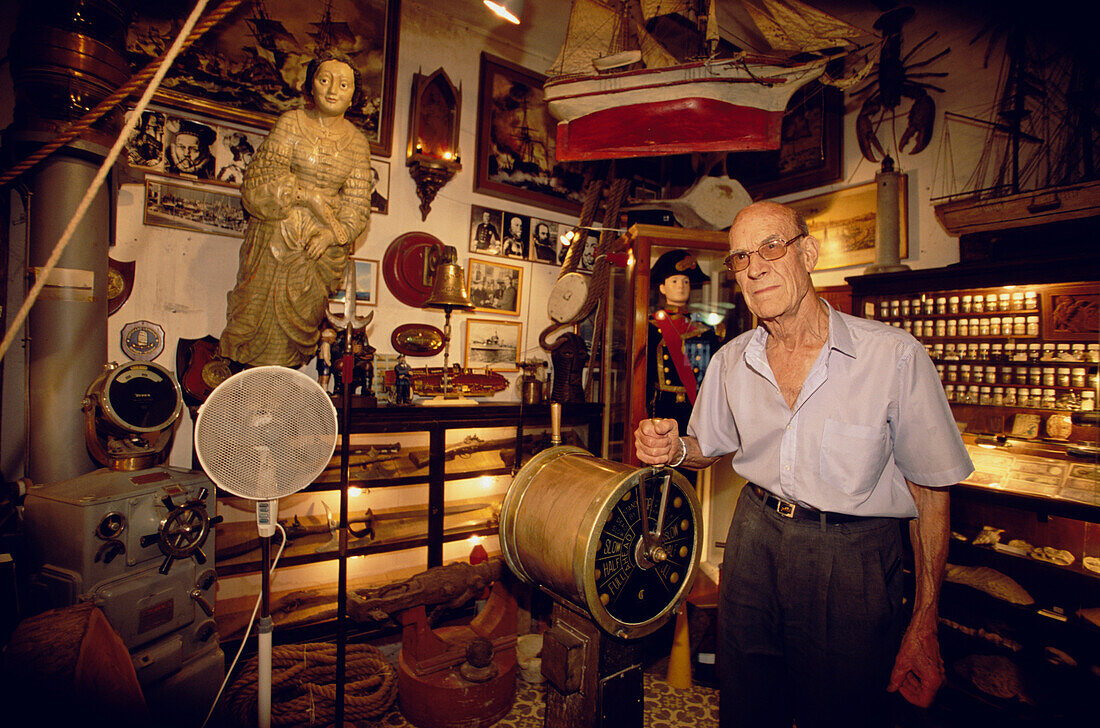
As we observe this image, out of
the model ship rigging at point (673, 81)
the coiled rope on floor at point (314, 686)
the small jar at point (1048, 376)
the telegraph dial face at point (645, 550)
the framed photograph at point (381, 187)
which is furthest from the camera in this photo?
the framed photograph at point (381, 187)

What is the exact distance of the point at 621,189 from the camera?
19.4 ft

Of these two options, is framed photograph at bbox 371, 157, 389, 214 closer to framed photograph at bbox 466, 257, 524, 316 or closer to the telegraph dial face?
framed photograph at bbox 466, 257, 524, 316

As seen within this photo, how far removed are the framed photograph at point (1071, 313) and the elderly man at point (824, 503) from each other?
2787 mm

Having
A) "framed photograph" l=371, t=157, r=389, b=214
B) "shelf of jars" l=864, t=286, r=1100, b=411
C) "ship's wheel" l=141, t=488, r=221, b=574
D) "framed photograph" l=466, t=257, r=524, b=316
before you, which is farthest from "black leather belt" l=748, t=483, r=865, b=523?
"framed photograph" l=371, t=157, r=389, b=214

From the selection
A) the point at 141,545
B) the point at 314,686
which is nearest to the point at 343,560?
the point at 141,545

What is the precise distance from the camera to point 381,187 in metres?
4.74

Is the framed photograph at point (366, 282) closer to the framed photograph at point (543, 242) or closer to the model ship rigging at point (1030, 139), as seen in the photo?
the framed photograph at point (543, 242)

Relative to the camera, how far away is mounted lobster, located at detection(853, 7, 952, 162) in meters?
4.67

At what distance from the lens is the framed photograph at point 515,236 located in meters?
5.52

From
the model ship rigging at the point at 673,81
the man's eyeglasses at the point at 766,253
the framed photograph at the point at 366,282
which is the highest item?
the model ship rigging at the point at 673,81

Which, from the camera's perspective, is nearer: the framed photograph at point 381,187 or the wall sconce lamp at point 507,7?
the wall sconce lamp at point 507,7

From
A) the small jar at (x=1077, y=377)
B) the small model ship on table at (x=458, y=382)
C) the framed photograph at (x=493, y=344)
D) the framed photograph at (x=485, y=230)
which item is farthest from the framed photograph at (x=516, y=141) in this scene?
the small jar at (x=1077, y=377)

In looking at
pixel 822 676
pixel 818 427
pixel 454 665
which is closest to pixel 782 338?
pixel 818 427

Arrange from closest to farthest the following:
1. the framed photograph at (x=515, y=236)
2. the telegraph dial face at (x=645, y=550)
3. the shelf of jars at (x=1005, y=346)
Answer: the telegraph dial face at (x=645, y=550) < the shelf of jars at (x=1005, y=346) < the framed photograph at (x=515, y=236)
